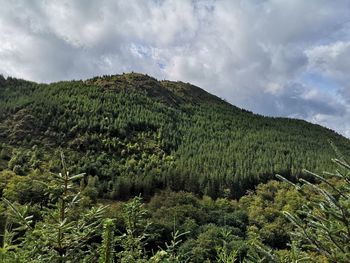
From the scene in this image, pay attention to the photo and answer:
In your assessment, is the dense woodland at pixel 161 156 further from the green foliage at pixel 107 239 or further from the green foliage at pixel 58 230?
the green foliage at pixel 107 239

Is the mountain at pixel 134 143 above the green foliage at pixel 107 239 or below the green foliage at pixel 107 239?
above

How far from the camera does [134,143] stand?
488ft

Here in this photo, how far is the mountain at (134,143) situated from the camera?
371 ft

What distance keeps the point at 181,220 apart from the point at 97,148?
6962 centimetres

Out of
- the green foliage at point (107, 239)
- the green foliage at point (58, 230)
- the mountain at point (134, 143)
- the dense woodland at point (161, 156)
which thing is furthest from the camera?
the mountain at point (134, 143)

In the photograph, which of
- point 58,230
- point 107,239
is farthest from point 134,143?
point 107,239

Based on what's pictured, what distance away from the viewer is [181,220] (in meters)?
75.4

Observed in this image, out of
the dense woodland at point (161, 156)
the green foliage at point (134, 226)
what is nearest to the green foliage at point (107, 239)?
the green foliage at point (134, 226)

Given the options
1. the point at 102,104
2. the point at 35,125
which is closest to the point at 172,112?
the point at 102,104

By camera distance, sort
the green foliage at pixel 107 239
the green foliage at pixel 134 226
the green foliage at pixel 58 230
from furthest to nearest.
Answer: the green foliage at pixel 134 226
the green foliage at pixel 58 230
the green foliage at pixel 107 239

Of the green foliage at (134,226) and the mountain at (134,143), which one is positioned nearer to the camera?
the green foliage at (134,226)

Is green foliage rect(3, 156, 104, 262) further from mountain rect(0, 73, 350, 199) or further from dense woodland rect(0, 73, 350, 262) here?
mountain rect(0, 73, 350, 199)

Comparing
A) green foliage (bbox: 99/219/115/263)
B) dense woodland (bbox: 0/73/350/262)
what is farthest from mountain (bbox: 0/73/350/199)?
green foliage (bbox: 99/219/115/263)

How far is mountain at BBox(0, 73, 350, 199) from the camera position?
371 ft
